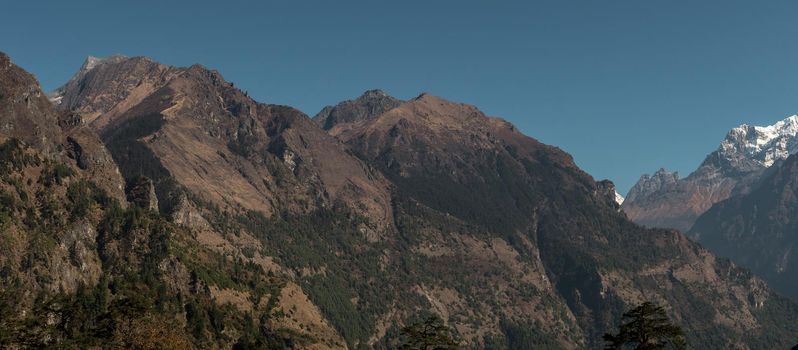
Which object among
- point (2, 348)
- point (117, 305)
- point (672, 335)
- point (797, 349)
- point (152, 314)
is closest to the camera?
point (672, 335)

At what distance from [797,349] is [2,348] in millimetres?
153709

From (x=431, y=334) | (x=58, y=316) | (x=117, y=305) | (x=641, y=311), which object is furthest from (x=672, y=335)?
(x=58, y=316)

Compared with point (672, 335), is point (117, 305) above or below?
above

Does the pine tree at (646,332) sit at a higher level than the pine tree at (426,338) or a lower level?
lower

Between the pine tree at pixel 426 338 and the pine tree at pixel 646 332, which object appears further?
the pine tree at pixel 426 338

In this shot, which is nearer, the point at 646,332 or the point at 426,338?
the point at 646,332

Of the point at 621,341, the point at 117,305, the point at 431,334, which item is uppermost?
the point at 117,305

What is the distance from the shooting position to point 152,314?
178375 mm

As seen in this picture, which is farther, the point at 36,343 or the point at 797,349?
the point at 797,349

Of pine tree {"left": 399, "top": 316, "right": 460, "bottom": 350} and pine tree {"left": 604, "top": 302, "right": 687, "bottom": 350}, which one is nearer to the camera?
pine tree {"left": 604, "top": 302, "right": 687, "bottom": 350}

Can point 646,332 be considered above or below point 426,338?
below

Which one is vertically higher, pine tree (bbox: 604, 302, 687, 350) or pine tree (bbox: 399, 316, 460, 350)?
pine tree (bbox: 399, 316, 460, 350)

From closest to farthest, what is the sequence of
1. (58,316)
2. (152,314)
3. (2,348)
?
1. (2,348)
2. (152,314)
3. (58,316)

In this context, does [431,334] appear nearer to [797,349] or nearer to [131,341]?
[131,341]
